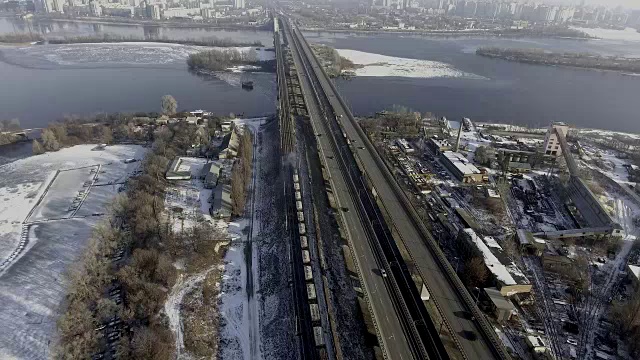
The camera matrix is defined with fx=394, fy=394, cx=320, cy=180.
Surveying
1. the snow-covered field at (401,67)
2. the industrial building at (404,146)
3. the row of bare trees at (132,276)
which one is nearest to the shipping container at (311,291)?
the row of bare trees at (132,276)

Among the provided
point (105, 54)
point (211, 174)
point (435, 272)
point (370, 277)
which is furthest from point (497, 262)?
point (105, 54)

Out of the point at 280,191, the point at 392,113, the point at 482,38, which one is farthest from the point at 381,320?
the point at 482,38

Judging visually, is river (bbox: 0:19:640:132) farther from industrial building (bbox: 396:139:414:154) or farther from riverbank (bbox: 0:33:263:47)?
industrial building (bbox: 396:139:414:154)

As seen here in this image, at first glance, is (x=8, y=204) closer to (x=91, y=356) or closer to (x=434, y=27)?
(x=91, y=356)

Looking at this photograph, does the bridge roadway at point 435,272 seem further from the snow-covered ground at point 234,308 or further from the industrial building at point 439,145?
the snow-covered ground at point 234,308

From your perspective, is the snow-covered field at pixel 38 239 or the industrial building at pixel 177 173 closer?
the snow-covered field at pixel 38 239

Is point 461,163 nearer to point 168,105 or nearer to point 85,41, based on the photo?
point 168,105
